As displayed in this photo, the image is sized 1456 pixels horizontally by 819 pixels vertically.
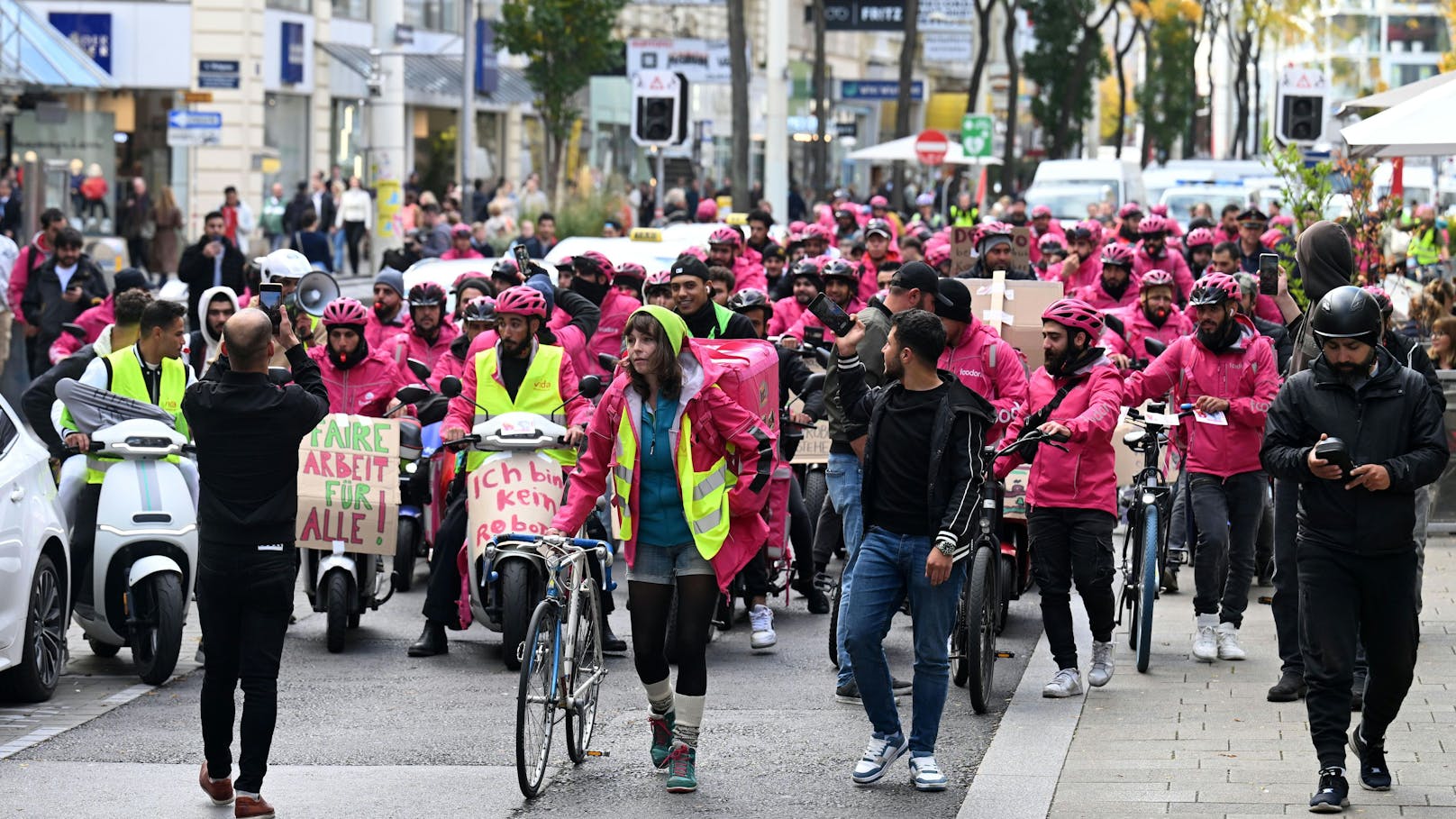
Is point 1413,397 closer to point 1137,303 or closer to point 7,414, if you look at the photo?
point 7,414

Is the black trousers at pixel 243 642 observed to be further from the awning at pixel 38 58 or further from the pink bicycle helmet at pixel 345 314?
the awning at pixel 38 58

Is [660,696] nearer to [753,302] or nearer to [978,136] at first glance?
[753,302]

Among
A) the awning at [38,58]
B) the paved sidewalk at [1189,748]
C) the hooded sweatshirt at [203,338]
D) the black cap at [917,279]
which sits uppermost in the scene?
the awning at [38,58]

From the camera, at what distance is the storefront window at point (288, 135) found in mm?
44812

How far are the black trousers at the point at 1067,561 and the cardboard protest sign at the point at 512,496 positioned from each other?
2.26 metres

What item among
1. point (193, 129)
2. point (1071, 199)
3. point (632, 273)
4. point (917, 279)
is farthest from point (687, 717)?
point (1071, 199)

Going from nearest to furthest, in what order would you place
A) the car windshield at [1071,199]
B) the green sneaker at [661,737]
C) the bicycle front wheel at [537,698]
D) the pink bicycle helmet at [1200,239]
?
the bicycle front wheel at [537,698] → the green sneaker at [661,737] → the pink bicycle helmet at [1200,239] → the car windshield at [1071,199]

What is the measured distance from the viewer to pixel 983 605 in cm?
948

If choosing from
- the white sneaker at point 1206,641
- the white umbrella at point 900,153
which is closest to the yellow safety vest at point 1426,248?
the white sneaker at point 1206,641

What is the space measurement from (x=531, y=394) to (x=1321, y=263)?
12.1 ft

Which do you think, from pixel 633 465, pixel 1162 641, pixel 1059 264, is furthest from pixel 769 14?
pixel 633 465

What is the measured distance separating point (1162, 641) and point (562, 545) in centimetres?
421

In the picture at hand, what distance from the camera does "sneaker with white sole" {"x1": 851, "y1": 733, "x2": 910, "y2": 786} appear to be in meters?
8.17

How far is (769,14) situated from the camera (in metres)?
37.2
